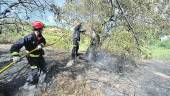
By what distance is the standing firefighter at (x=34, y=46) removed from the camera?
9617mm

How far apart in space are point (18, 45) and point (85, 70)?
7.78 metres

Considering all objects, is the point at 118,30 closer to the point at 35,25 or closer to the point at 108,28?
the point at 108,28

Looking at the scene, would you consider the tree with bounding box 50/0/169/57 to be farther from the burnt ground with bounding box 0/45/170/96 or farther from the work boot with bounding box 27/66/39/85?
the work boot with bounding box 27/66/39/85

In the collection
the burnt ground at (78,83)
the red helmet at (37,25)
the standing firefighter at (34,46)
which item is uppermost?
the red helmet at (37,25)

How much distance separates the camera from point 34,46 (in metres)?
10.4

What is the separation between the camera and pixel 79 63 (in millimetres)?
18719

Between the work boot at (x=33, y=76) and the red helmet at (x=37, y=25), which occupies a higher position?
the red helmet at (x=37, y=25)

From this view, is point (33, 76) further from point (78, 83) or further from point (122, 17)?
point (122, 17)

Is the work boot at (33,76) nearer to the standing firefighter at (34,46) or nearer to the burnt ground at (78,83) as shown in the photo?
the standing firefighter at (34,46)

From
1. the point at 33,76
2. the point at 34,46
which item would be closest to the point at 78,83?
the point at 33,76

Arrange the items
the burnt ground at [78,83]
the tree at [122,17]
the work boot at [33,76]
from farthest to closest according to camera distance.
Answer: the tree at [122,17] → the burnt ground at [78,83] → the work boot at [33,76]

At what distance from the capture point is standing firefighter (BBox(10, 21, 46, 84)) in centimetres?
962

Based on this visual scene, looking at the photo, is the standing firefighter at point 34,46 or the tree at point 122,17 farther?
the tree at point 122,17

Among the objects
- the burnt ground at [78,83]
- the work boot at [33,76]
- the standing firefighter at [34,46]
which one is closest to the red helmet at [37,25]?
the standing firefighter at [34,46]
